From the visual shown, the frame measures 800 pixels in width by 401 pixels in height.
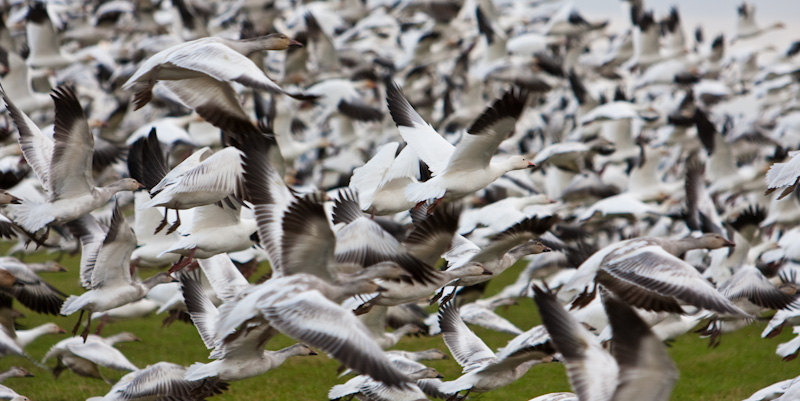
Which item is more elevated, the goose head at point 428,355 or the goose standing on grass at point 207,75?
the goose standing on grass at point 207,75

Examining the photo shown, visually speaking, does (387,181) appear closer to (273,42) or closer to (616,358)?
(273,42)

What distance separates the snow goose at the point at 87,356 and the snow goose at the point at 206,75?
6.81ft

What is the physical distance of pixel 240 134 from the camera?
5.68 m

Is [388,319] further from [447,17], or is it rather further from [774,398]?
[447,17]

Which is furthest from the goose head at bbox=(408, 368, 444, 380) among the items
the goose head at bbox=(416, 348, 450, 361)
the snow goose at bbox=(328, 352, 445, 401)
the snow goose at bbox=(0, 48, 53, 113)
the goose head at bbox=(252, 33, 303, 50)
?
the snow goose at bbox=(0, 48, 53, 113)

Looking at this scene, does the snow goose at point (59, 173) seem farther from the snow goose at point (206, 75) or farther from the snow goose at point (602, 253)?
the snow goose at point (602, 253)

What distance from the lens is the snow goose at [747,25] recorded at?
20.1 meters

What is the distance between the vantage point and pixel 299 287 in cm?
438

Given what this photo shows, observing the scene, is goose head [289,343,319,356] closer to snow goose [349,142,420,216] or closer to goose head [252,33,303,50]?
snow goose [349,142,420,216]

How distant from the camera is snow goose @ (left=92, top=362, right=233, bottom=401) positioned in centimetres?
598

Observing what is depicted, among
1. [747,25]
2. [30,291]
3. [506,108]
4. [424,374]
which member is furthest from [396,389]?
[747,25]

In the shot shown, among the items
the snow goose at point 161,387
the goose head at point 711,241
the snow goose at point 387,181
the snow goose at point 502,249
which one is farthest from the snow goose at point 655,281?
the snow goose at point 161,387

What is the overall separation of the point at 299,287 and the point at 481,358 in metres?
2.40

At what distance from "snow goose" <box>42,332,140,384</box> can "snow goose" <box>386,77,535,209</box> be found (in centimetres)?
259
